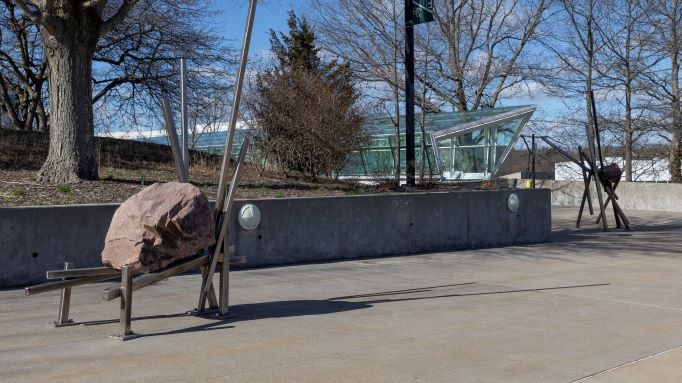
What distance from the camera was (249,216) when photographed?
44.3 feet

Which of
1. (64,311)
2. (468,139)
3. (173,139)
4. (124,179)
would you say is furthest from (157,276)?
(468,139)

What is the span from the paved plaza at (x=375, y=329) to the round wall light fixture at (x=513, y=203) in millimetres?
4430

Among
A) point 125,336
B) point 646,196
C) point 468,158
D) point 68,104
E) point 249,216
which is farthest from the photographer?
point 468,158

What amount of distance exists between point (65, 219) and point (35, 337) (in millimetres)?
4165

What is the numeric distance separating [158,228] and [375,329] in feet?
8.13

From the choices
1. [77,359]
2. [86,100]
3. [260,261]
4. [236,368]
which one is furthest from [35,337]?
[86,100]

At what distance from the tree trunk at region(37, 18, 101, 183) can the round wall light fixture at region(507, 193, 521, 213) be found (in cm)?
907

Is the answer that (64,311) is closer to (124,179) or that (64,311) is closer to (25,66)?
(124,179)

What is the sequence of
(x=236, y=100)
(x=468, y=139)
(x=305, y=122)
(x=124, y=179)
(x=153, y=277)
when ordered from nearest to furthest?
(x=153, y=277) → (x=236, y=100) → (x=124, y=179) → (x=305, y=122) → (x=468, y=139)

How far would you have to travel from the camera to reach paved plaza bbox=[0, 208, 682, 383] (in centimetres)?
657

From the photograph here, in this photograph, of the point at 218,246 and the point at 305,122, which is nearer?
the point at 218,246

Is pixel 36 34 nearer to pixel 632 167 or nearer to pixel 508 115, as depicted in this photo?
pixel 508 115

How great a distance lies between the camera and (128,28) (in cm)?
2223

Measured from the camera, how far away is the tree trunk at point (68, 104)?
14.0 metres
